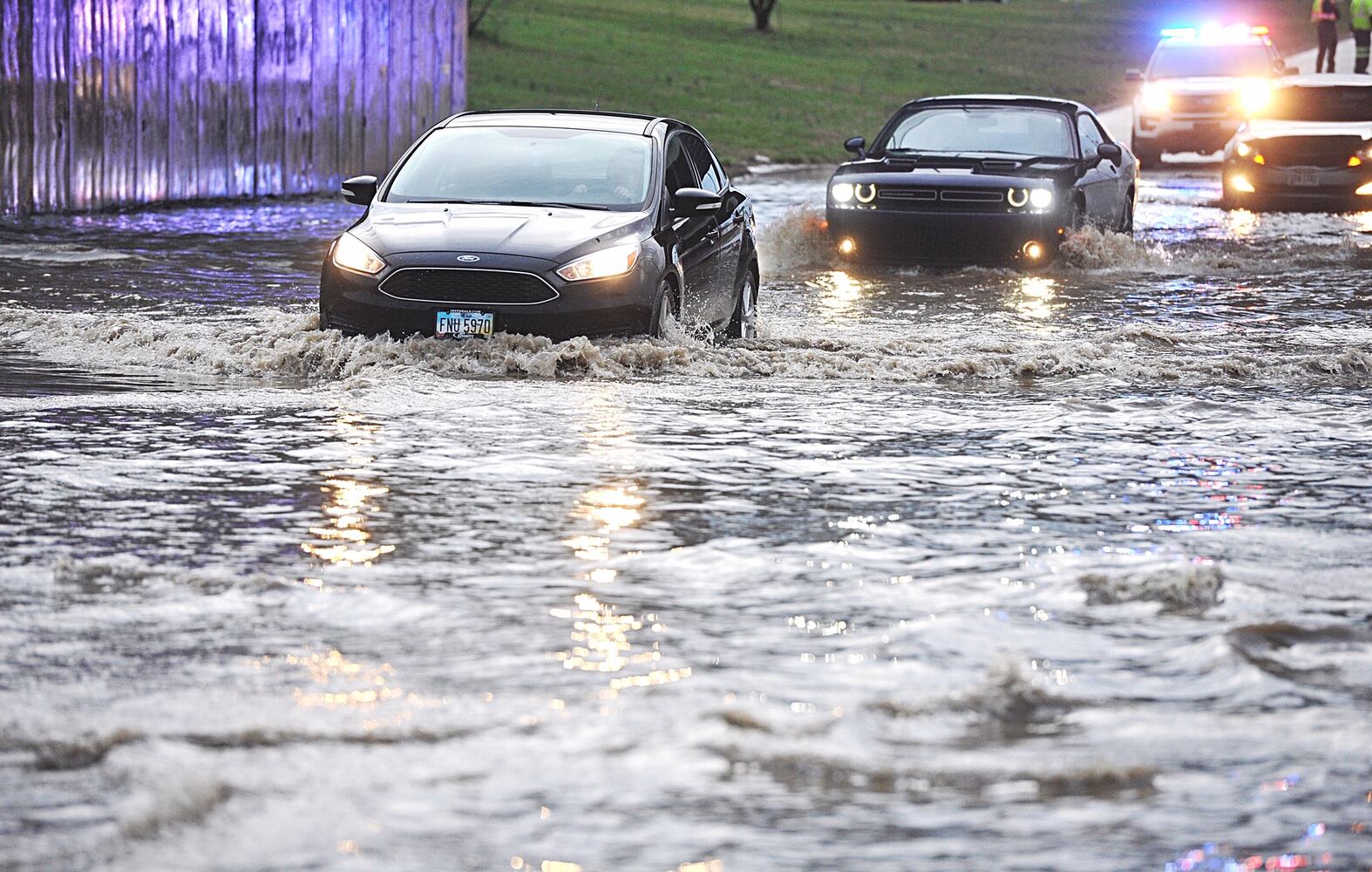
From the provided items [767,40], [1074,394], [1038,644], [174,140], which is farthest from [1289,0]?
[1038,644]

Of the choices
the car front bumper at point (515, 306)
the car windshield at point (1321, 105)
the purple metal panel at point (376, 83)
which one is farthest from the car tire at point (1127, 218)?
the purple metal panel at point (376, 83)

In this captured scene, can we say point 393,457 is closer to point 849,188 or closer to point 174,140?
point 849,188

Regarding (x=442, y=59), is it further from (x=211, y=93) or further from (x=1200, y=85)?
(x=1200, y=85)

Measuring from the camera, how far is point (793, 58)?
52.6m

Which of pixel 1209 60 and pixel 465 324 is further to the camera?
pixel 1209 60

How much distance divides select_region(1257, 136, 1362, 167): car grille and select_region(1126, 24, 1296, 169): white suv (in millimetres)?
7000

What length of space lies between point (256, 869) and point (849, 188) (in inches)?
580

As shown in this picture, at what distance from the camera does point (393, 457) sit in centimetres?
913

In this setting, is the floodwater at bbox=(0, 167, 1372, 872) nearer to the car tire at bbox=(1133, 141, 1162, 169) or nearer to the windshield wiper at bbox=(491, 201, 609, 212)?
the windshield wiper at bbox=(491, 201, 609, 212)

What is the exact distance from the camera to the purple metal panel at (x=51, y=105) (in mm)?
22266

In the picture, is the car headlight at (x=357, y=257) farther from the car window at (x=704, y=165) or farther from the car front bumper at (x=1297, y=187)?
the car front bumper at (x=1297, y=187)

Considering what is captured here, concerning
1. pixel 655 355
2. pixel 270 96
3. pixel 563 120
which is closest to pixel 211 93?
pixel 270 96

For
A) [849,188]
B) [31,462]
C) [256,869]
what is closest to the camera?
[256,869]

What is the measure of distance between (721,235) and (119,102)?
1142cm
